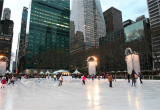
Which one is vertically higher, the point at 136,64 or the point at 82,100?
the point at 136,64

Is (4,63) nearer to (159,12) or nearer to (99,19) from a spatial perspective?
(159,12)

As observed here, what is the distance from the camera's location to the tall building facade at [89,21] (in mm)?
147125

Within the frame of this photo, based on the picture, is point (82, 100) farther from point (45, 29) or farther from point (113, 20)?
point (113, 20)

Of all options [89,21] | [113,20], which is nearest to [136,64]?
[89,21]

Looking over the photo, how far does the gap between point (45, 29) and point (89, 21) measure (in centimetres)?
7281

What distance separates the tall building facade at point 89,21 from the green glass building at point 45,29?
38486 millimetres

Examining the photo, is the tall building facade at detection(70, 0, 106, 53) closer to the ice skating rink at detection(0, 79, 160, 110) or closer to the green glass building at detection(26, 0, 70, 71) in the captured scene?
the green glass building at detection(26, 0, 70, 71)

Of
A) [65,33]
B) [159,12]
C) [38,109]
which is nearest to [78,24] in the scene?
[65,33]

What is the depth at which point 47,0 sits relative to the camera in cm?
10669

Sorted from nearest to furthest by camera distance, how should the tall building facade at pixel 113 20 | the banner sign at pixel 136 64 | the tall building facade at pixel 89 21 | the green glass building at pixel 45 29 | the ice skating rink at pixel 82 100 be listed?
the ice skating rink at pixel 82 100 → the banner sign at pixel 136 64 → the green glass building at pixel 45 29 → the tall building facade at pixel 89 21 → the tall building facade at pixel 113 20

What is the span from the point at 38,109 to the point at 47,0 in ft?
390

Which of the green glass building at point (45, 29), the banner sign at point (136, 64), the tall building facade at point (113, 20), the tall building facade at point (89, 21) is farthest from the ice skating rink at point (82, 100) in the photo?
the tall building facade at point (113, 20)

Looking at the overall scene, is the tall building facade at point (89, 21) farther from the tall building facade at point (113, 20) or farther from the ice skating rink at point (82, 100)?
the ice skating rink at point (82, 100)

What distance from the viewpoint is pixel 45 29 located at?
9600 cm
